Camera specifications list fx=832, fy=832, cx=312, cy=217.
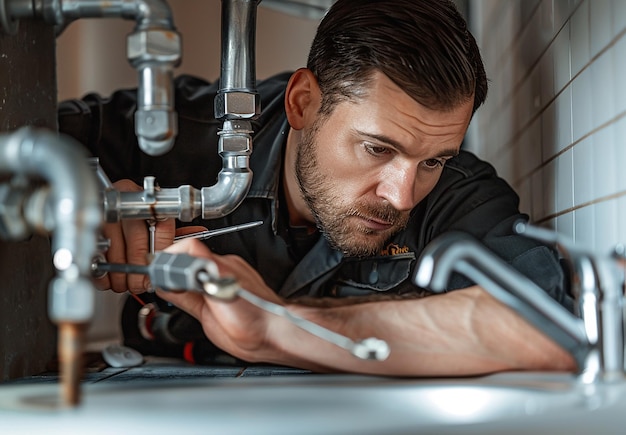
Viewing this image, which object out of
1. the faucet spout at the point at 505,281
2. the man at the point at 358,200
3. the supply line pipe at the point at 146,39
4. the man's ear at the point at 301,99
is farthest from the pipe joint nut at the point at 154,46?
the man's ear at the point at 301,99

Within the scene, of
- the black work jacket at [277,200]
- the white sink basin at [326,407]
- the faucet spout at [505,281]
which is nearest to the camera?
the white sink basin at [326,407]

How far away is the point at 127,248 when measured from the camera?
0.92 metres

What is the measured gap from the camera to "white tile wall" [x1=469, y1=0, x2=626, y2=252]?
34.2 inches

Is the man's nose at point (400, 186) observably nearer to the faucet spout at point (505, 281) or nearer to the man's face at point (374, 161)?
the man's face at point (374, 161)

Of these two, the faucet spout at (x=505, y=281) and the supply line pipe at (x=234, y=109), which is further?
the supply line pipe at (x=234, y=109)

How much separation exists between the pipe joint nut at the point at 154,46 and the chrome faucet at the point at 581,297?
10.8 inches

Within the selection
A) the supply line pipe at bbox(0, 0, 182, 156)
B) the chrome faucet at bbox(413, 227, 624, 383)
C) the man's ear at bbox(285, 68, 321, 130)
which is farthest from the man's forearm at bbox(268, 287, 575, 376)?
the man's ear at bbox(285, 68, 321, 130)

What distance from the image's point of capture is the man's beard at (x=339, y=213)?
3.60 feet

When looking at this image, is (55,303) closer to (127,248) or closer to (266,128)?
(127,248)

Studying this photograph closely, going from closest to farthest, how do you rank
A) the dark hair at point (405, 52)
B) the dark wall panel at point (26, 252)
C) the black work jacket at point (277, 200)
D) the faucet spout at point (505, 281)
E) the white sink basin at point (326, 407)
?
the white sink basin at point (326, 407), the faucet spout at point (505, 281), the dark wall panel at point (26, 252), the dark hair at point (405, 52), the black work jacket at point (277, 200)

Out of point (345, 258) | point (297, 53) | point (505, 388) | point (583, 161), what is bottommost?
point (505, 388)

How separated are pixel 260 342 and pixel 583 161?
1.52 feet

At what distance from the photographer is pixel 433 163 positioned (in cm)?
109

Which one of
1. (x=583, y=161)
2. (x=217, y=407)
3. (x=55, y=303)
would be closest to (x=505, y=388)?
(x=217, y=407)
